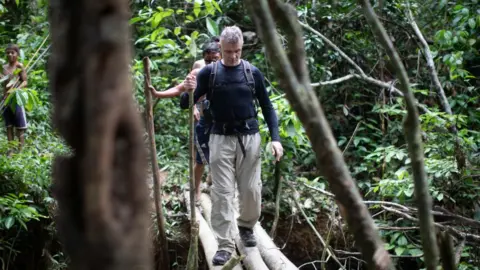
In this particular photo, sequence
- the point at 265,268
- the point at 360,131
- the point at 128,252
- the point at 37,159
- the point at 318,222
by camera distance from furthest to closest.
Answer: the point at 360,131 < the point at 318,222 < the point at 37,159 < the point at 265,268 < the point at 128,252

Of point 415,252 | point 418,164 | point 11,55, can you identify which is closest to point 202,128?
point 415,252

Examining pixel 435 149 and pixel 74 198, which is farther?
pixel 435 149

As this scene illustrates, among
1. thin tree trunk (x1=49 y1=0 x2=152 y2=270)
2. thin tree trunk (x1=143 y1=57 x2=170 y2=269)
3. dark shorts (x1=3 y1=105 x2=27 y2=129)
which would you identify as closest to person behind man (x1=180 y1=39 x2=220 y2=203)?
thin tree trunk (x1=143 y1=57 x2=170 y2=269)

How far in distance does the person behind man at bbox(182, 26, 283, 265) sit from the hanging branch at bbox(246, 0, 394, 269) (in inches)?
129

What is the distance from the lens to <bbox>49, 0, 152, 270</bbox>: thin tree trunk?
0.67 m

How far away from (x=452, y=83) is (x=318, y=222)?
2.79m

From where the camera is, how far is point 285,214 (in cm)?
725

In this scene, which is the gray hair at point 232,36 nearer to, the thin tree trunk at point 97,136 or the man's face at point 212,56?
the man's face at point 212,56

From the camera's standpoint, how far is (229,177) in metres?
4.69

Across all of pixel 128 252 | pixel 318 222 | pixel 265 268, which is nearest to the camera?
pixel 128 252

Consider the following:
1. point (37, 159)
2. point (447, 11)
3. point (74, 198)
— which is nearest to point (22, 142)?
point (37, 159)

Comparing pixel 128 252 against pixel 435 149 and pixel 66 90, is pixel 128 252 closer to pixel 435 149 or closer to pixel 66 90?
pixel 66 90

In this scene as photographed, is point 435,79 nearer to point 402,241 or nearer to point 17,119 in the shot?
point 402,241

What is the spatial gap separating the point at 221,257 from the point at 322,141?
371 cm
